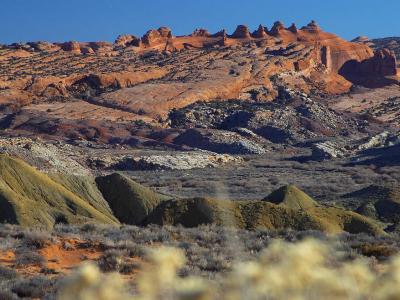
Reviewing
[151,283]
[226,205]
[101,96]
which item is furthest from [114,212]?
[101,96]

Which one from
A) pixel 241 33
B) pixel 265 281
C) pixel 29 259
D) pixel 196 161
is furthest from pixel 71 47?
pixel 265 281

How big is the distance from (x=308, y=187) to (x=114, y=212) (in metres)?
22.1

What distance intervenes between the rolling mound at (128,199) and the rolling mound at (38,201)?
40 cm

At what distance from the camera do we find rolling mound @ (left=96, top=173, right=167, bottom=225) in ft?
70.7

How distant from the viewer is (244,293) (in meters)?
1.86

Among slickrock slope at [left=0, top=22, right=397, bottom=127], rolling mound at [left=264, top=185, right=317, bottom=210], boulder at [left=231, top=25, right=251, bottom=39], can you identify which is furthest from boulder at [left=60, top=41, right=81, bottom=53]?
rolling mound at [left=264, top=185, right=317, bottom=210]

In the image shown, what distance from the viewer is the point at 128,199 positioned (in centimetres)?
2206

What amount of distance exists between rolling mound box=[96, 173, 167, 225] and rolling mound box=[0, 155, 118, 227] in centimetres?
40

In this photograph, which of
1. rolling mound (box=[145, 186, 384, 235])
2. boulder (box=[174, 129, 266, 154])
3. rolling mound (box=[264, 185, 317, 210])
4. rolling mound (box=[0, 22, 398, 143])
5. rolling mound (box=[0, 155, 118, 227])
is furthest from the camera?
rolling mound (box=[0, 22, 398, 143])

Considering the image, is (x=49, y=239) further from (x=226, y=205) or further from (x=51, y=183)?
(x=51, y=183)

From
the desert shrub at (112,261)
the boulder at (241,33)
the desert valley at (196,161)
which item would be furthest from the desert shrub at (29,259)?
the boulder at (241,33)

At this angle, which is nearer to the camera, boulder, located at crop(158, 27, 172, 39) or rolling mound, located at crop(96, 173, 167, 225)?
rolling mound, located at crop(96, 173, 167, 225)

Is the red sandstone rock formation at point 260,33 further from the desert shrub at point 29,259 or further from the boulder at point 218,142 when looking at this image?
the desert shrub at point 29,259

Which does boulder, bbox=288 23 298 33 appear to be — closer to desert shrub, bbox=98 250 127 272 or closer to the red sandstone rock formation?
the red sandstone rock formation
